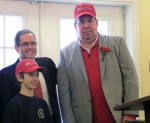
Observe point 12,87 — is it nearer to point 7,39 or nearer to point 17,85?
point 17,85

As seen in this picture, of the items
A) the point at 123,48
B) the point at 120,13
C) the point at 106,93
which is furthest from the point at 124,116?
the point at 120,13

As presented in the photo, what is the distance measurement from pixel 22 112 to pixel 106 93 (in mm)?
562

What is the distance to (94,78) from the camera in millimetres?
1812

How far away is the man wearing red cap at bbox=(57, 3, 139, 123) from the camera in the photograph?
1.78 m

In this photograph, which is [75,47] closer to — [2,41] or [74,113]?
[74,113]

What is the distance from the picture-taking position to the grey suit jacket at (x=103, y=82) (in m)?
1.78

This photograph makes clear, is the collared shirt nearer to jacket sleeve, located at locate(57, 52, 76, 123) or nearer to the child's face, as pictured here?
jacket sleeve, located at locate(57, 52, 76, 123)

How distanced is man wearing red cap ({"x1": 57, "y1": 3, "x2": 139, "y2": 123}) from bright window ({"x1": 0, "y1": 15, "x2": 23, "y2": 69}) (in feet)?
2.11

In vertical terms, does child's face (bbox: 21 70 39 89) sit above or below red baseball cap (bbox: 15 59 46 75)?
below

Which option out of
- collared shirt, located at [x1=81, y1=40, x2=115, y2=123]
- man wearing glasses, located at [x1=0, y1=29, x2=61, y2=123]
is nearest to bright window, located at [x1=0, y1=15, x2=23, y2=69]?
man wearing glasses, located at [x1=0, y1=29, x2=61, y2=123]

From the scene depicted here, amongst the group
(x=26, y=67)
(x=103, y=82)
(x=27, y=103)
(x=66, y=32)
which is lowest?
(x=27, y=103)

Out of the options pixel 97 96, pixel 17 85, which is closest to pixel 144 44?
pixel 97 96

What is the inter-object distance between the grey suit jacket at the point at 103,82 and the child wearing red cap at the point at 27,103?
23 centimetres

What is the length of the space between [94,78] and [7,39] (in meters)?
0.96
